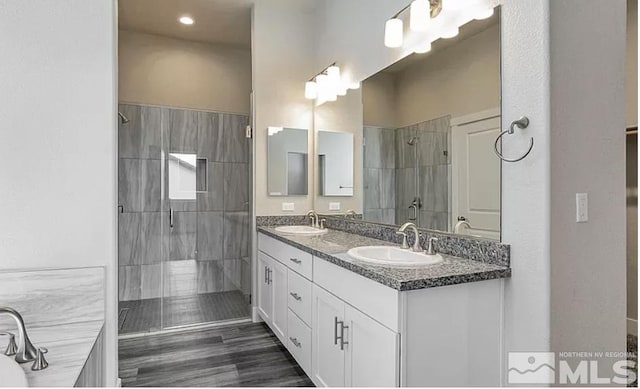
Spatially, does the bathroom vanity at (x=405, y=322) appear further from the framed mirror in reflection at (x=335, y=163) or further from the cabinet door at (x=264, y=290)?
the framed mirror in reflection at (x=335, y=163)

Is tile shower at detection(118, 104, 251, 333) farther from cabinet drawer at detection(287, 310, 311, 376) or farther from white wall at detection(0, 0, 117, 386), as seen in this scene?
white wall at detection(0, 0, 117, 386)

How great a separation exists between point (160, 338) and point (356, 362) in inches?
75.3

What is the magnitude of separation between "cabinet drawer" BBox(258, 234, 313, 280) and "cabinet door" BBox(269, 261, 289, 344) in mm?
75

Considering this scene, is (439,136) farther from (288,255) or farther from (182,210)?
(182,210)

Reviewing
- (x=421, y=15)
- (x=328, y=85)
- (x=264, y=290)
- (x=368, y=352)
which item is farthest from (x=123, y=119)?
(x=368, y=352)

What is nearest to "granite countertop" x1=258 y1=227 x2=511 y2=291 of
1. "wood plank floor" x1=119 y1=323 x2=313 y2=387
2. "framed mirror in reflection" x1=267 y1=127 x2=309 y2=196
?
"wood plank floor" x1=119 y1=323 x2=313 y2=387

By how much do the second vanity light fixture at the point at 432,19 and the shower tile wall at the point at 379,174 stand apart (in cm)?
57

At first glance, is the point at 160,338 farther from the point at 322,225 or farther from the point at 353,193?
the point at 353,193

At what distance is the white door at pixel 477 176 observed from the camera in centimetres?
167

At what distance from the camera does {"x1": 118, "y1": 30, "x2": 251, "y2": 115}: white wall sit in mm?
3801

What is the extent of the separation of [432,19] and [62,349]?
7.81ft

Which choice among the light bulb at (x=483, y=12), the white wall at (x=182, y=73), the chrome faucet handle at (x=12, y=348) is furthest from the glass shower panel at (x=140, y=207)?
the light bulb at (x=483, y=12)

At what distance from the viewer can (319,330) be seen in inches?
78.0

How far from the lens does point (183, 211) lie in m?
3.86
